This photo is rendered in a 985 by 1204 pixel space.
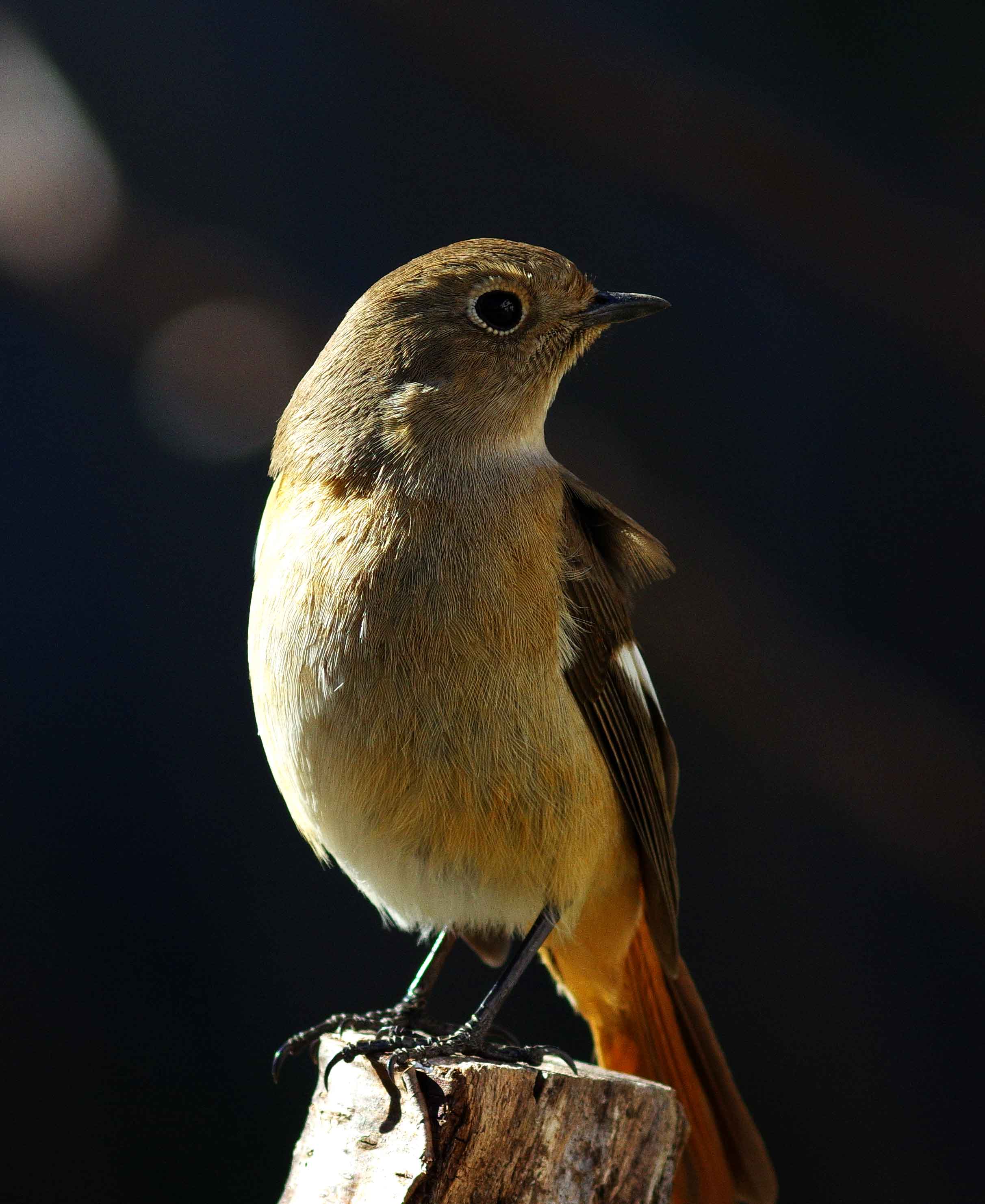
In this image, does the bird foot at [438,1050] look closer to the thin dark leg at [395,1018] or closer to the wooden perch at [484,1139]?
the wooden perch at [484,1139]

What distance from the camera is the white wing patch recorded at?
6.39 feet

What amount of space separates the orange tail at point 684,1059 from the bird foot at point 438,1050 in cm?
37

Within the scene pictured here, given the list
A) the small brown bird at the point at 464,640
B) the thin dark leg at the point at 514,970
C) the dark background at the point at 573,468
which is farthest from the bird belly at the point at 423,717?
the dark background at the point at 573,468

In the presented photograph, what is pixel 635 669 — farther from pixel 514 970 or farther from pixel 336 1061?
pixel 336 1061

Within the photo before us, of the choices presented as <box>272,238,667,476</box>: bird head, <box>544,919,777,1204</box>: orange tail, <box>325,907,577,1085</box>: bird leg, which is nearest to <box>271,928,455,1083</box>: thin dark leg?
<box>325,907,577,1085</box>: bird leg

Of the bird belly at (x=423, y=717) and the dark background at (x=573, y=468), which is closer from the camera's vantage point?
the bird belly at (x=423, y=717)

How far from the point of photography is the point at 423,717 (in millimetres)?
1617

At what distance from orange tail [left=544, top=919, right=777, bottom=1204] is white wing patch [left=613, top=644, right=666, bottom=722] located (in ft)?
1.50

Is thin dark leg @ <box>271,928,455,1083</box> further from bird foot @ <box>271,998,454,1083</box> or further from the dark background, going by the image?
the dark background

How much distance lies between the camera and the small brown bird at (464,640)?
1636 mm

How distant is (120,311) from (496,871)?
2136 millimetres

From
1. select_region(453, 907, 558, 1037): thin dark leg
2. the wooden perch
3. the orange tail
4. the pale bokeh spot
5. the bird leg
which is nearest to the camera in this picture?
the wooden perch

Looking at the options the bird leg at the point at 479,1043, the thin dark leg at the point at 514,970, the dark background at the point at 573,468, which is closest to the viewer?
the bird leg at the point at 479,1043

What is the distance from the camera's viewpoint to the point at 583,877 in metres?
1.83
